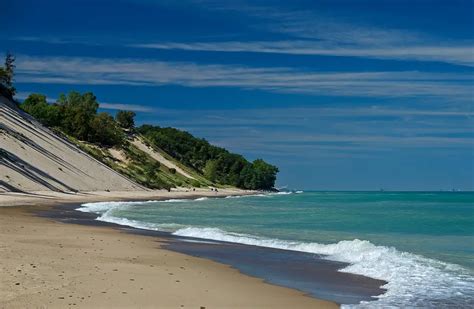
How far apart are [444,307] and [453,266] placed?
7043mm

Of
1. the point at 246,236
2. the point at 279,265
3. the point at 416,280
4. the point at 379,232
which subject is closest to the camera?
the point at 416,280

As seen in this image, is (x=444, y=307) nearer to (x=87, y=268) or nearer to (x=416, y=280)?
(x=416, y=280)

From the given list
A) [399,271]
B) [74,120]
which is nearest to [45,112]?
[74,120]

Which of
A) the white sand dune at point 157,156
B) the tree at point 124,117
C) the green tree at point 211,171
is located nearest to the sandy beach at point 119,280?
the white sand dune at point 157,156

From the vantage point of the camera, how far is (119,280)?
1369 cm

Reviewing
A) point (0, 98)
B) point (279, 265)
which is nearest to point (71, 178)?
point (0, 98)

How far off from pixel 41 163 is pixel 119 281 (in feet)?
221

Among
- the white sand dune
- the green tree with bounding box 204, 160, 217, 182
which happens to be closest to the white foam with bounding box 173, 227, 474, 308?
the white sand dune

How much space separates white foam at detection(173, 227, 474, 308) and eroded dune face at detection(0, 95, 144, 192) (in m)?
43.0

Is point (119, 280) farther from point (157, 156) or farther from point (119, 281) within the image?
point (157, 156)

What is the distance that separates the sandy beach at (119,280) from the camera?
11508 mm

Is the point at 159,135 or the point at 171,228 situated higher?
the point at 159,135

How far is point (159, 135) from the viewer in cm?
19912

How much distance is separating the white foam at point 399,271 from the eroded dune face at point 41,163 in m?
43.0
